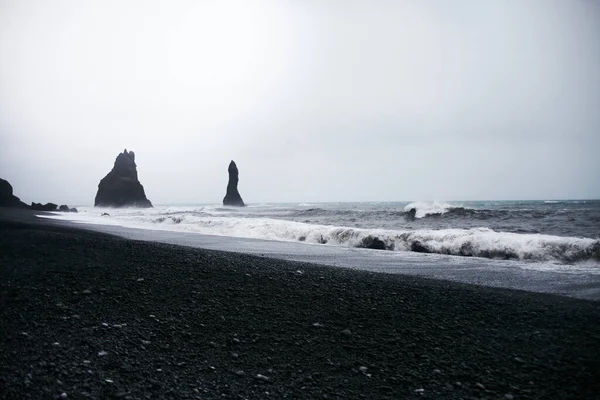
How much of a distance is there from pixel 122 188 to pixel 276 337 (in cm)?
9582

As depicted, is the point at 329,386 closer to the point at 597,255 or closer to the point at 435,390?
the point at 435,390

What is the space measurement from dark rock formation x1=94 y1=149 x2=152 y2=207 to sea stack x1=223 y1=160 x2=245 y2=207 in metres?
22.7

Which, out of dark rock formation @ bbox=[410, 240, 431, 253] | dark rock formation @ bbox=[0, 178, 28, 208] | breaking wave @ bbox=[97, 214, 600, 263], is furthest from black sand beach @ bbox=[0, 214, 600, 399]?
dark rock formation @ bbox=[0, 178, 28, 208]

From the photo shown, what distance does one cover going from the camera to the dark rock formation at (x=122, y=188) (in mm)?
85875

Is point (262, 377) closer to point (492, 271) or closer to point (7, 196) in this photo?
point (492, 271)

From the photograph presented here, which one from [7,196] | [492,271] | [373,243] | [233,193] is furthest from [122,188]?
[492,271]

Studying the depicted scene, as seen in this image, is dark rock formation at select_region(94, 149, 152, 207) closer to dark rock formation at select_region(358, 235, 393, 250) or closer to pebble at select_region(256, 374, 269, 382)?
dark rock formation at select_region(358, 235, 393, 250)

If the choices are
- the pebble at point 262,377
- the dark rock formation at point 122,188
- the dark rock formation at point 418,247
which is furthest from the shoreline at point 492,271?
the dark rock formation at point 122,188

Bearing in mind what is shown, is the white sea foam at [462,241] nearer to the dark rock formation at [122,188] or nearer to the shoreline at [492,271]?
the shoreline at [492,271]

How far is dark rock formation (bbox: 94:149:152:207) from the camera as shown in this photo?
8588 cm

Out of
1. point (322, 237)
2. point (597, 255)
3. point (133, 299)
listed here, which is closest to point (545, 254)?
point (597, 255)

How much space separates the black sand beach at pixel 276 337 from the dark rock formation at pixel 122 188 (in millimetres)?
90915

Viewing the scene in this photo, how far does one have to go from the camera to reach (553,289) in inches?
245

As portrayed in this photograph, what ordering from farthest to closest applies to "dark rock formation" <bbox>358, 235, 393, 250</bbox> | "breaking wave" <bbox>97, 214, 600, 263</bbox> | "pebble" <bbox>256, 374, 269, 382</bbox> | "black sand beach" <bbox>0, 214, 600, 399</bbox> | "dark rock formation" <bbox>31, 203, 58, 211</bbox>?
1. "dark rock formation" <bbox>31, 203, 58, 211</bbox>
2. "dark rock formation" <bbox>358, 235, 393, 250</bbox>
3. "breaking wave" <bbox>97, 214, 600, 263</bbox>
4. "pebble" <bbox>256, 374, 269, 382</bbox>
5. "black sand beach" <bbox>0, 214, 600, 399</bbox>
